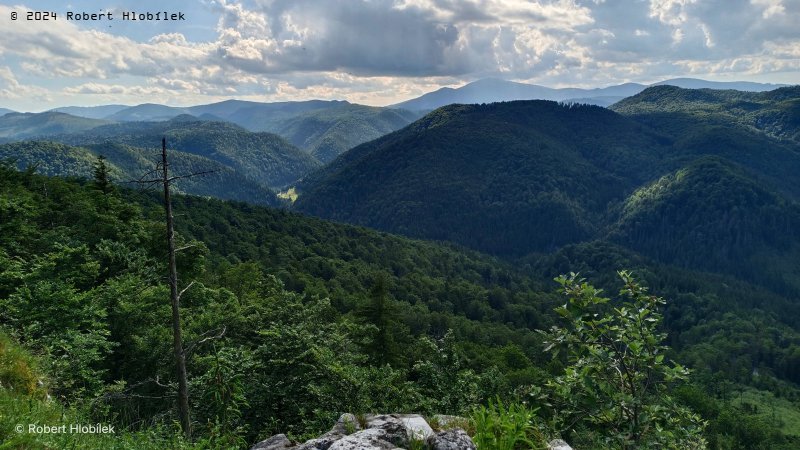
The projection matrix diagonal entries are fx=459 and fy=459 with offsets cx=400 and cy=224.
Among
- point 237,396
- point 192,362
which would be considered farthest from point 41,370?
point 192,362

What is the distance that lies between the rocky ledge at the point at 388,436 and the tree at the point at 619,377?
2.16m

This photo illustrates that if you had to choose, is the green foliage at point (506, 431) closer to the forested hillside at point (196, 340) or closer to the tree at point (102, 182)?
the forested hillside at point (196, 340)

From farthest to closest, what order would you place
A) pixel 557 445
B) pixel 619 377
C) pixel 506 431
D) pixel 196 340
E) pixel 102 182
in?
pixel 102 182 < pixel 196 340 < pixel 557 445 < pixel 619 377 < pixel 506 431

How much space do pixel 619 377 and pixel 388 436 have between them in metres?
4.63

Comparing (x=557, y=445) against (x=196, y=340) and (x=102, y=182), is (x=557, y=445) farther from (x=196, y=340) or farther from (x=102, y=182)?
(x=102, y=182)

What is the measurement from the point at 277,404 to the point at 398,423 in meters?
8.99

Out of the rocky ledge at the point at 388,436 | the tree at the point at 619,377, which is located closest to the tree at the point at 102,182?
the rocky ledge at the point at 388,436

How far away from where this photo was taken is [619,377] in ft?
26.7

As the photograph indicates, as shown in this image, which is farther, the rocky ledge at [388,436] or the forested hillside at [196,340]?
the forested hillside at [196,340]

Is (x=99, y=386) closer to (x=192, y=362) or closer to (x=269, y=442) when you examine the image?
(x=192, y=362)

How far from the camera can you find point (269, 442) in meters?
11.2

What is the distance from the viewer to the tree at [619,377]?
7.26m

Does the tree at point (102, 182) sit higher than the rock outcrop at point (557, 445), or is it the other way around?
the tree at point (102, 182)

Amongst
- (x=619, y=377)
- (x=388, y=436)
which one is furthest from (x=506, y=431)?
(x=388, y=436)
